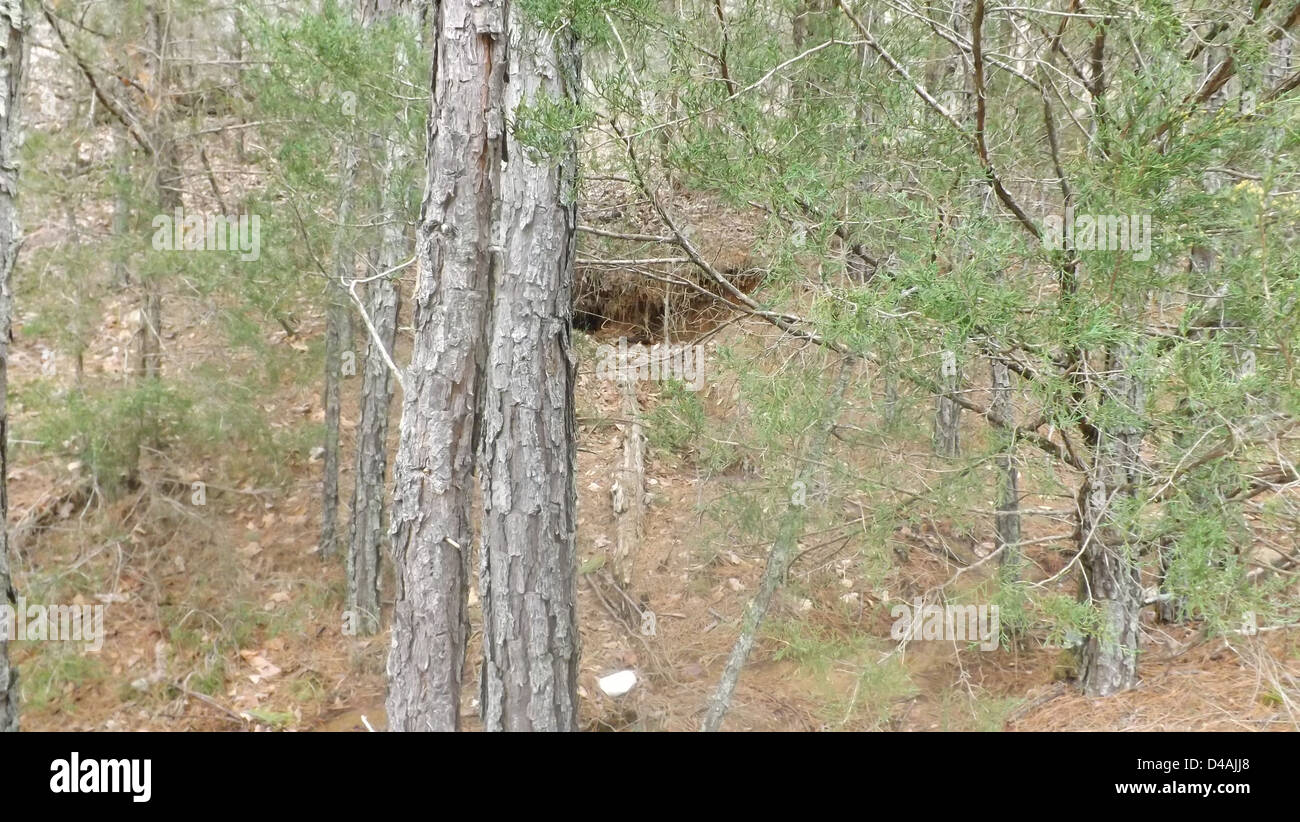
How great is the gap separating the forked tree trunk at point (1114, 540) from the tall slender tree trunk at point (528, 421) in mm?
2103

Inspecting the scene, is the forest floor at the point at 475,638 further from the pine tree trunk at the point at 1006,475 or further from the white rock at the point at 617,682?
the pine tree trunk at the point at 1006,475

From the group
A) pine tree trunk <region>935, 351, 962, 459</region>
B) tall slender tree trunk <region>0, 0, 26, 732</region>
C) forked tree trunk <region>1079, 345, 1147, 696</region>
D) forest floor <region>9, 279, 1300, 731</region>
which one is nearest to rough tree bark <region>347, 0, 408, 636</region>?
forest floor <region>9, 279, 1300, 731</region>

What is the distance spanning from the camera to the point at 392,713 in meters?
3.62

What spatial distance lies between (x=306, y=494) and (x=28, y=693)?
9.78 ft

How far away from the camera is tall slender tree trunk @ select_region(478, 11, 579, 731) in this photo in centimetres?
355

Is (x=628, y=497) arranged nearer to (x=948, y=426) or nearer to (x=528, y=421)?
(x=948, y=426)

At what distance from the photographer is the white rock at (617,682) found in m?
6.05

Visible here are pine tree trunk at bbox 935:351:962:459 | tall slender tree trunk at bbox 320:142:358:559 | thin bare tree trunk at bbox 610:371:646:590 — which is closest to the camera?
pine tree trunk at bbox 935:351:962:459

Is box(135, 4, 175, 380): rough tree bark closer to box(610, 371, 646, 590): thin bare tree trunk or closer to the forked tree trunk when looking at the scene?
box(610, 371, 646, 590): thin bare tree trunk

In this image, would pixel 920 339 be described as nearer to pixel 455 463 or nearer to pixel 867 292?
pixel 867 292

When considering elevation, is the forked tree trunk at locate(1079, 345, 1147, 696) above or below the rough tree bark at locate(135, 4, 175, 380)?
below

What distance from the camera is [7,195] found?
11.6 feet

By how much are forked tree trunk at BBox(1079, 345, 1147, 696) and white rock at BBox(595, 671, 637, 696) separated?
2910 millimetres

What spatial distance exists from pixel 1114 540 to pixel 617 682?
343 centimetres
